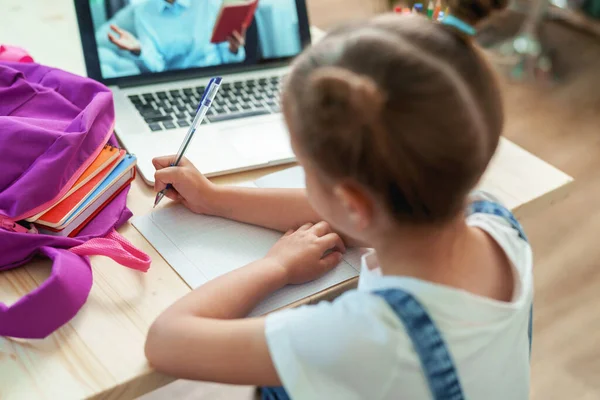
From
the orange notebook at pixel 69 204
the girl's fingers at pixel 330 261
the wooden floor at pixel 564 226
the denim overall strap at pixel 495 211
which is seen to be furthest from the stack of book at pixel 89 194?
the wooden floor at pixel 564 226

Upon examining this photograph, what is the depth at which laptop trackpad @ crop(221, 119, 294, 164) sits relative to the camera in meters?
0.91

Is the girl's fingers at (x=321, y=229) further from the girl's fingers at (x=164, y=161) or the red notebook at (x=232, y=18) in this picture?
the red notebook at (x=232, y=18)

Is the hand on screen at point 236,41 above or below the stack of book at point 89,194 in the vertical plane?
above

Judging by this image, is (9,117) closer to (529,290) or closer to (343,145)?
(343,145)

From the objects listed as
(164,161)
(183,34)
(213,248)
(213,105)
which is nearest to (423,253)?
(213,248)

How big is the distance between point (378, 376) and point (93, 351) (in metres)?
0.28

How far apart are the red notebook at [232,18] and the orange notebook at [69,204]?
39cm

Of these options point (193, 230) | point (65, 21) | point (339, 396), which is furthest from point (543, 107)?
point (339, 396)

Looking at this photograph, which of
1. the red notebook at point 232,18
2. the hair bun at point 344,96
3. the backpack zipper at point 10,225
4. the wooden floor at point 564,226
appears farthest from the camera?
the wooden floor at point 564,226

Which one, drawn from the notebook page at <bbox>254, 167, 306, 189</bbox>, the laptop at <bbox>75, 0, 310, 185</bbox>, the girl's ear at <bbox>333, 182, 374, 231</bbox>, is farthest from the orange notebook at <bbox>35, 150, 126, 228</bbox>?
the girl's ear at <bbox>333, 182, 374, 231</bbox>

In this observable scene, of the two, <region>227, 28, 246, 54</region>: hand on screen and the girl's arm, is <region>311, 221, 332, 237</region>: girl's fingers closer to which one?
the girl's arm

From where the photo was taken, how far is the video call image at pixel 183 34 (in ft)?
3.17

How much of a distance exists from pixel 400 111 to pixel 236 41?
65 centimetres

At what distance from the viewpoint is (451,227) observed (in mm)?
589
